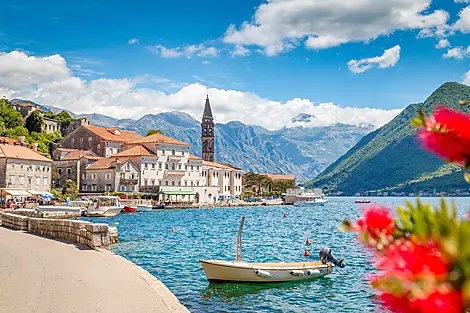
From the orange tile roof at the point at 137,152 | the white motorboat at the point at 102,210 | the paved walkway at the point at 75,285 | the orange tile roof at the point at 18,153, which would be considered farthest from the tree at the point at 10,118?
the paved walkway at the point at 75,285

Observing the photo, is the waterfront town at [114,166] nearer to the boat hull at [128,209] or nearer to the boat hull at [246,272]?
the boat hull at [128,209]

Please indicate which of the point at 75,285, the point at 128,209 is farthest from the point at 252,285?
the point at 128,209

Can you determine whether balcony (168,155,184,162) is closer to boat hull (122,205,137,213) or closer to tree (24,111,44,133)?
boat hull (122,205,137,213)

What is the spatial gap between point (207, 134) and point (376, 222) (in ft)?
533

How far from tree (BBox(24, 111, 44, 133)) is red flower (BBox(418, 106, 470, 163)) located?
127774mm

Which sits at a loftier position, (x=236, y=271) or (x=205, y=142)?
(x=205, y=142)

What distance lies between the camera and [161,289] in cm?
1377

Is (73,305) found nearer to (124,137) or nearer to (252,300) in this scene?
(252,300)

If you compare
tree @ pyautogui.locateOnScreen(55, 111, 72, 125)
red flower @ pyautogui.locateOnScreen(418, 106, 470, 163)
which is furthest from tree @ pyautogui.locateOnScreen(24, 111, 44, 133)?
red flower @ pyautogui.locateOnScreen(418, 106, 470, 163)

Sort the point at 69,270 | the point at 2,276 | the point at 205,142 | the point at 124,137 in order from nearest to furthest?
the point at 2,276, the point at 69,270, the point at 124,137, the point at 205,142

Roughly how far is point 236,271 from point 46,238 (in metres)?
11.9

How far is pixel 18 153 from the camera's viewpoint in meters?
81.5

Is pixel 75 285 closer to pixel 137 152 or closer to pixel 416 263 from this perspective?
pixel 416 263

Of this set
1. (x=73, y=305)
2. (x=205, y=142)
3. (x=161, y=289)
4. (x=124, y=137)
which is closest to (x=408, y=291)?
(x=73, y=305)
